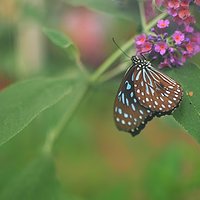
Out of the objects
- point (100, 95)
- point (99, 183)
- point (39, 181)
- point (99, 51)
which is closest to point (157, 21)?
point (39, 181)

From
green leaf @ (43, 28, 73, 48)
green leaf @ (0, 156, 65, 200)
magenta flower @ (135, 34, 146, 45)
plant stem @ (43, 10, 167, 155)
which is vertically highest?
green leaf @ (43, 28, 73, 48)

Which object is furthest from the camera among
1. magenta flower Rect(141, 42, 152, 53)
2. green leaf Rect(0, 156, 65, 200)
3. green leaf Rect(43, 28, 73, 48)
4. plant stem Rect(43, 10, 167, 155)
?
green leaf Rect(0, 156, 65, 200)

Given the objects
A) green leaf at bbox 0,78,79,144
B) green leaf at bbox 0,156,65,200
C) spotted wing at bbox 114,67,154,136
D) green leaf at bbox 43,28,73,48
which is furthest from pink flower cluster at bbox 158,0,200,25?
green leaf at bbox 0,156,65,200

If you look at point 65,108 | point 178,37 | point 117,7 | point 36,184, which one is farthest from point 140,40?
point 65,108

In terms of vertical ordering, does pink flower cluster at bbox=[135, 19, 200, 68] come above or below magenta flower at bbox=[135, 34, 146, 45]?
below

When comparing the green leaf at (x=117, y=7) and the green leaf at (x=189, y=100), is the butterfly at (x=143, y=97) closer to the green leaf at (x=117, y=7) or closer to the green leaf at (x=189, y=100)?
the green leaf at (x=189, y=100)

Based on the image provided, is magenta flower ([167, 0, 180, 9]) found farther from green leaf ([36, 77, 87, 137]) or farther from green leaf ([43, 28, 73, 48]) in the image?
green leaf ([36, 77, 87, 137])

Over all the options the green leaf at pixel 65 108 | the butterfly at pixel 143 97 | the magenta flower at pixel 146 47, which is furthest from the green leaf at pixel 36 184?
the magenta flower at pixel 146 47

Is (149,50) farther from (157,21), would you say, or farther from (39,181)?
(39,181)
